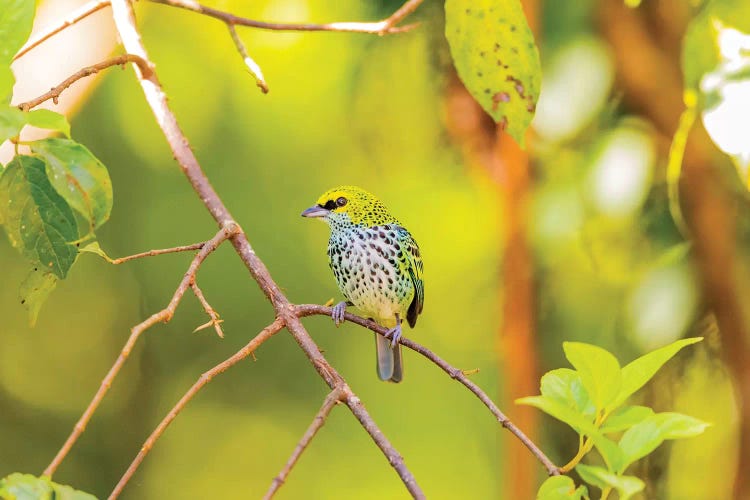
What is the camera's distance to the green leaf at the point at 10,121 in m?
0.52

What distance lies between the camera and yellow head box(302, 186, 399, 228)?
4.42ft

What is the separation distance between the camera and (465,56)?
2.33 feet

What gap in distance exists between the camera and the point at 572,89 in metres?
1.92

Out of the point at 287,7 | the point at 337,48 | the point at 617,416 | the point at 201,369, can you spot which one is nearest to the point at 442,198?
the point at 337,48

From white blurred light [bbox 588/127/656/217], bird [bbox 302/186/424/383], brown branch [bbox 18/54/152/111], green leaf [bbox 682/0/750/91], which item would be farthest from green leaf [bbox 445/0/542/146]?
white blurred light [bbox 588/127/656/217]

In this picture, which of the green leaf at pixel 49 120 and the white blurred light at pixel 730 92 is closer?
the green leaf at pixel 49 120

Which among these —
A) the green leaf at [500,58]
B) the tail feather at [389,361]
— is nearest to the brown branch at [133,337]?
the green leaf at [500,58]

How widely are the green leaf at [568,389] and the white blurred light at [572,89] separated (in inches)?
55.0

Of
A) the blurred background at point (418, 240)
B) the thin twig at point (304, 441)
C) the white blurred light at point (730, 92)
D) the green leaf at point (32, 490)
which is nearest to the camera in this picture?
the green leaf at point (32, 490)

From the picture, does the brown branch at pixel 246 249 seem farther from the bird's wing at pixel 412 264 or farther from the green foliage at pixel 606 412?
the bird's wing at pixel 412 264

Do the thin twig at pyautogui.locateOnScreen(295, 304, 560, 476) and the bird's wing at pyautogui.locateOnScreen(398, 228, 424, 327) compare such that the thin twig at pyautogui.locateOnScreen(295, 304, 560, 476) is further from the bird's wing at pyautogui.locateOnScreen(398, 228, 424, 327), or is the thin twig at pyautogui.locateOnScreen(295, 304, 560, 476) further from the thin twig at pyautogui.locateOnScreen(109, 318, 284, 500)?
the bird's wing at pyautogui.locateOnScreen(398, 228, 424, 327)

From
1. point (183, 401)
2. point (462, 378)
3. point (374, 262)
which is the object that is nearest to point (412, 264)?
point (374, 262)

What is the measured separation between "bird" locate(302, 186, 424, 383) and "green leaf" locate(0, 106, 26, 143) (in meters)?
0.77

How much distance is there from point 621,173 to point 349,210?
69cm
